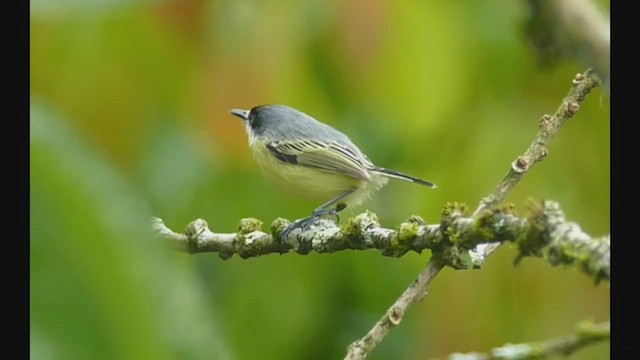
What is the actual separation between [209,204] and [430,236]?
0.94 feet

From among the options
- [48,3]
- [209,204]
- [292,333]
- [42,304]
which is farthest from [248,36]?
[42,304]

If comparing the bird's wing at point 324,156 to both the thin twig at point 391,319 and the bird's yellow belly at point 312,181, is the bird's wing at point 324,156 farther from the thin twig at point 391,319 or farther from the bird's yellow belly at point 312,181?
the thin twig at point 391,319

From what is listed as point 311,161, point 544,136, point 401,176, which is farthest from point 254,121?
point 544,136

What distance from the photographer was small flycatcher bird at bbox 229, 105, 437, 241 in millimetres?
1070

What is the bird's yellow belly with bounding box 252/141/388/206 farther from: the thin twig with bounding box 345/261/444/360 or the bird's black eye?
the thin twig with bounding box 345/261/444/360

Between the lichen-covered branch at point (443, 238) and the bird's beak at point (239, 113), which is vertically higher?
the bird's beak at point (239, 113)

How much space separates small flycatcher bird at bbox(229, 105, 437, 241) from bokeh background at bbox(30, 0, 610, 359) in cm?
5

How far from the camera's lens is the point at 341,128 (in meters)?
0.91

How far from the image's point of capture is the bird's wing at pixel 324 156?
114 centimetres

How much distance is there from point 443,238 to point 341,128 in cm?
34

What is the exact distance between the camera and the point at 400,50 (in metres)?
0.76

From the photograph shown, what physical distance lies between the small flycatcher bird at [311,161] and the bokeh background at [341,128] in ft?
0.16

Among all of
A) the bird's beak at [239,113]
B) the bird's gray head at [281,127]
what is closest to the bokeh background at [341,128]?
the bird's beak at [239,113]

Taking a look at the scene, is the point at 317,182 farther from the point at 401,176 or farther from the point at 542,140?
the point at 542,140
